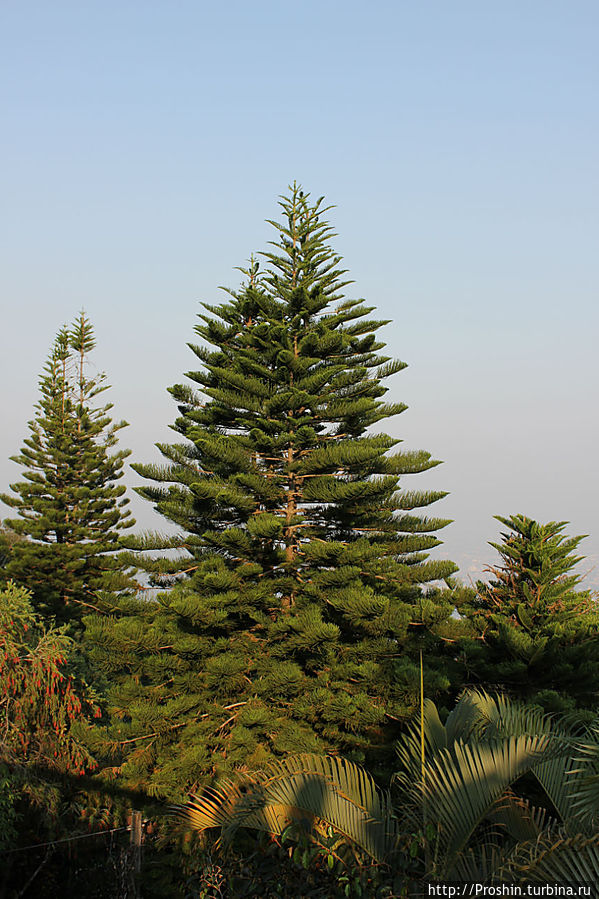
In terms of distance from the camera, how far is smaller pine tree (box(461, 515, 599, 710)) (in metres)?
9.97

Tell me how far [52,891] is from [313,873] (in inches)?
218

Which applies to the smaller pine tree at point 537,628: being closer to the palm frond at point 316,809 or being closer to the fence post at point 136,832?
the fence post at point 136,832

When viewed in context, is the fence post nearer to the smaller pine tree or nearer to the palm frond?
the palm frond

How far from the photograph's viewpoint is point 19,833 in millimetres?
8266

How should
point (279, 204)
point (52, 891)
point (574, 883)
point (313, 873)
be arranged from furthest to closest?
point (279, 204) → point (52, 891) → point (313, 873) → point (574, 883)

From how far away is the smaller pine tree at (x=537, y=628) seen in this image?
32.7 ft

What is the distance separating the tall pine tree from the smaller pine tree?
83 centimetres

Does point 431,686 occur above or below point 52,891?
above

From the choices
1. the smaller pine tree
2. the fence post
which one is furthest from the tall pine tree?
the fence post

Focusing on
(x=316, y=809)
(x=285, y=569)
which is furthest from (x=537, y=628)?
(x=316, y=809)

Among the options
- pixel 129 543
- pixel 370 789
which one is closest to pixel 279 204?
pixel 129 543

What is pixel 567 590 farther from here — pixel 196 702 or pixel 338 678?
pixel 196 702

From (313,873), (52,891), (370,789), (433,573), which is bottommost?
(52,891)

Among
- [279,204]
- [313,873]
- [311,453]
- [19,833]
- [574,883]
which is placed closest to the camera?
[574,883]
